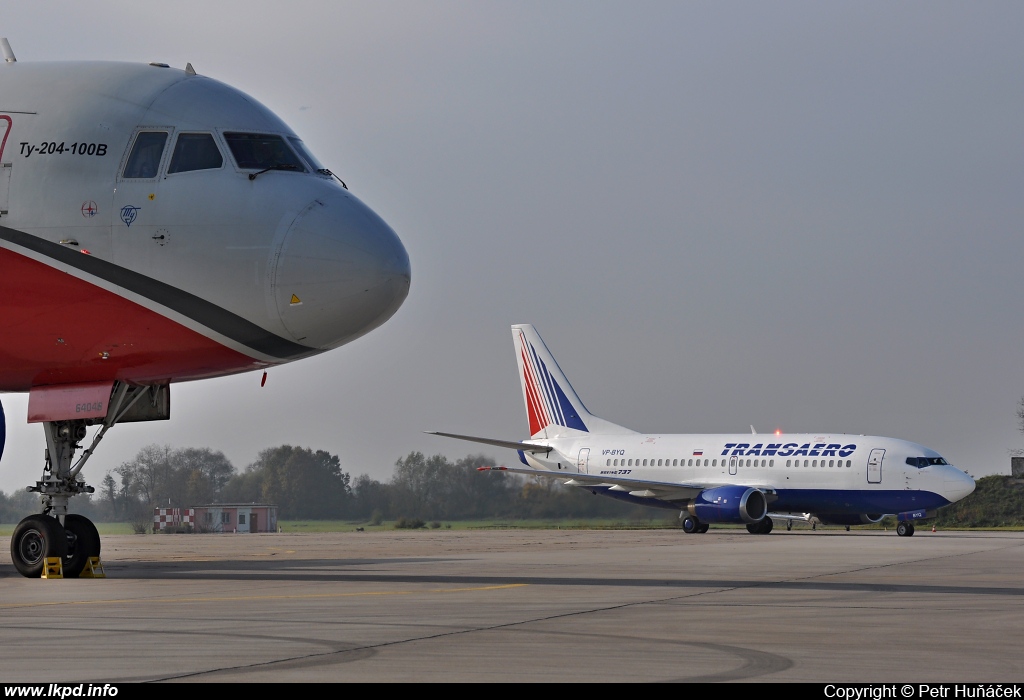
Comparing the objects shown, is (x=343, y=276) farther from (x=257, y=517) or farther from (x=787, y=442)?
(x=257, y=517)

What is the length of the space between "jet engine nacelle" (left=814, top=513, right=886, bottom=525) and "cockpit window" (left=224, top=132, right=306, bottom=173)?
92.2 ft

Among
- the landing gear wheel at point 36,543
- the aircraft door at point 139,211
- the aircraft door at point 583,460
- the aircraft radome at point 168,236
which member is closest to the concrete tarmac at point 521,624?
the landing gear wheel at point 36,543

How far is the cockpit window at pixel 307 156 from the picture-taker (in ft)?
46.0

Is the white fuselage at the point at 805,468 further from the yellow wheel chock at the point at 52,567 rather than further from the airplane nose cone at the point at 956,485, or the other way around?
the yellow wheel chock at the point at 52,567

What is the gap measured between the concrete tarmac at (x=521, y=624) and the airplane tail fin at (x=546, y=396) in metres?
27.1

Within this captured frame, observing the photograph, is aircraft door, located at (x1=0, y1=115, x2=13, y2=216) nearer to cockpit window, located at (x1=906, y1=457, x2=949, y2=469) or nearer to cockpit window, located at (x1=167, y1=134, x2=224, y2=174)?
cockpit window, located at (x1=167, y1=134, x2=224, y2=174)

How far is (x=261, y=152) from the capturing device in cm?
1372

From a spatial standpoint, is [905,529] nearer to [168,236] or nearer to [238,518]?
[238,518]

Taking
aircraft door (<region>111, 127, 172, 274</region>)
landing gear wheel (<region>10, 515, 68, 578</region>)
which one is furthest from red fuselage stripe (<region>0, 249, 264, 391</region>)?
landing gear wheel (<region>10, 515, 68, 578</region>)

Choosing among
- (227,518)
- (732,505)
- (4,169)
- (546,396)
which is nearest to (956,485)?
(732,505)

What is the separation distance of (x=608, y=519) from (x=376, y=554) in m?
21.0

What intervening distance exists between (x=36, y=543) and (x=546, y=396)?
32.9 meters

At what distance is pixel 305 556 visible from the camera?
24.2 m
